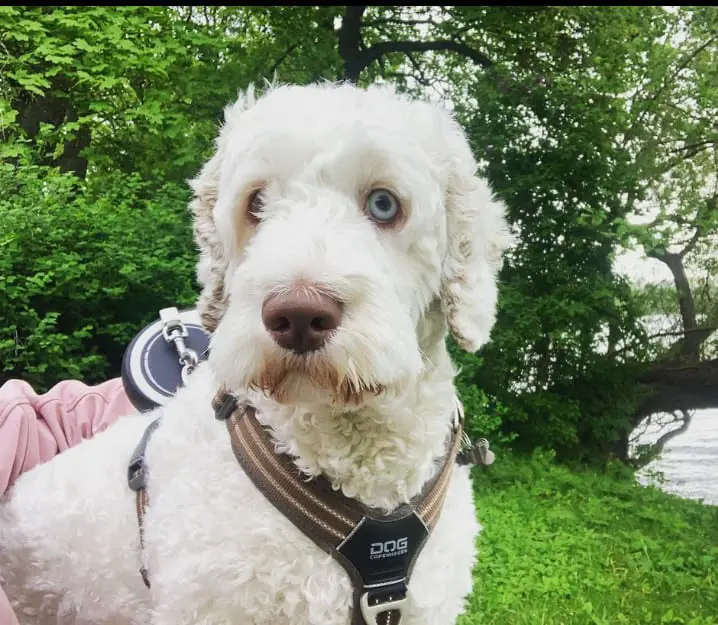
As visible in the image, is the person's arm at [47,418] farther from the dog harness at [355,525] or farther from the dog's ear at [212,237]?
the dog harness at [355,525]

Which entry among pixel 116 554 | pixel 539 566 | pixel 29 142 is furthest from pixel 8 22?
pixel 539 566

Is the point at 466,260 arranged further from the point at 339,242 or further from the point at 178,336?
the point at 178,336

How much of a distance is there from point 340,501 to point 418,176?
0.62 m

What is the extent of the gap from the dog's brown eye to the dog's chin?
1.15 ft

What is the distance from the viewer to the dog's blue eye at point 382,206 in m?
1.32

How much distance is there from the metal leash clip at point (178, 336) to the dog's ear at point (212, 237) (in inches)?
13.7

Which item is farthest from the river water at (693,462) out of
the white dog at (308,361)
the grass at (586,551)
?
the white dog at (308,361)

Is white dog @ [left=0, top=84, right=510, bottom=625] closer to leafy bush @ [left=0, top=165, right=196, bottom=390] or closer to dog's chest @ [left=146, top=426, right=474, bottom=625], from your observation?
dog's chest @ [left=146, top=426, right=474, bottom=625]

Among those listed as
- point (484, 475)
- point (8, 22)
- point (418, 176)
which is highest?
point (8, 22)

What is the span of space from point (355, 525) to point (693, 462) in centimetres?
435

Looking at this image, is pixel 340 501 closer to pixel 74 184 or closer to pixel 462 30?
pixel 74 184

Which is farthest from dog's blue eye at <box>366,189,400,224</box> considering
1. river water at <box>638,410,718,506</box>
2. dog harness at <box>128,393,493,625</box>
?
river water at <box>638,410,718,506</box>

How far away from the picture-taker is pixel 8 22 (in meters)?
4.04

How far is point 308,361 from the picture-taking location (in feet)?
3.71
